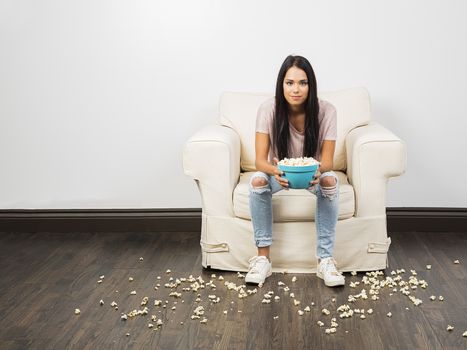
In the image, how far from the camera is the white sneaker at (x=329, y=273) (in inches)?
115

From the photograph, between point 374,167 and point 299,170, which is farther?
point 374,167

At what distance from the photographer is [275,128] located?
3078 millimetres

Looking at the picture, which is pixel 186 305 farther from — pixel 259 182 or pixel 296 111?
pixel 296 111

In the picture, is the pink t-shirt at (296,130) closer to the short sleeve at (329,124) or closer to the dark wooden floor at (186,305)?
the short sleeve at (329,124)

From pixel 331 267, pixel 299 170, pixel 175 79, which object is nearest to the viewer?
pixel 299 170

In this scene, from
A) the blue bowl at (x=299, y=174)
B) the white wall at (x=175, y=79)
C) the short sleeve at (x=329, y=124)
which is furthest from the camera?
the white wall at (x=175, y=79)

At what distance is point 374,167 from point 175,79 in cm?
129

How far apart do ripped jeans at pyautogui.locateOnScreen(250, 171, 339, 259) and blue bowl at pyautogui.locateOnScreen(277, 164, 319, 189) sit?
Result: 18 centimetres

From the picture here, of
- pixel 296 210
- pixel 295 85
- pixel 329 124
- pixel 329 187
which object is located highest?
pixel 295 85

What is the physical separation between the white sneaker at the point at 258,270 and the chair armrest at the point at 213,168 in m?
0.25

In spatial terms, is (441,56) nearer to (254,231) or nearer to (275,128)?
(275,128)

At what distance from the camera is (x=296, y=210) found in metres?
3.07

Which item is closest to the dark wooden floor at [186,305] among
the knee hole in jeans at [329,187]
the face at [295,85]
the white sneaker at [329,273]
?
the white sneaker at [329,273]

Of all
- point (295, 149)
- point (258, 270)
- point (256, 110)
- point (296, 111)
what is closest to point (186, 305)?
point (258, 270)
